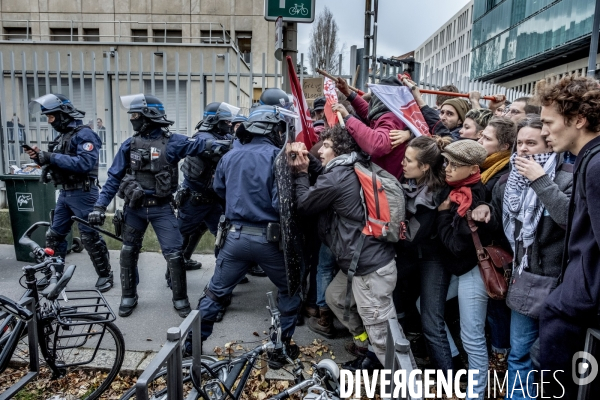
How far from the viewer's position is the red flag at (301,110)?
348 cm

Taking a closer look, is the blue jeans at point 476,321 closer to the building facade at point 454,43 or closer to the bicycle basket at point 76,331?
the bicycle basket at point 76,331

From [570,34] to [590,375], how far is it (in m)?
Answer: 20.7

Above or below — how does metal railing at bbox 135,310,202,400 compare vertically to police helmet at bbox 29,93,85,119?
below

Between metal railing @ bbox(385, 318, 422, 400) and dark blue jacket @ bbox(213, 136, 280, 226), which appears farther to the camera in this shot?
dark blue jacket @ bbox(213, 136, 280, 226)

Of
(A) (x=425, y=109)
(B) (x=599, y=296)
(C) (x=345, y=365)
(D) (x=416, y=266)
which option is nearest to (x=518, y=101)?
(A) (x=425, y=109)

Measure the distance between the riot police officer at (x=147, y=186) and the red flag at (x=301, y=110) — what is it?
1037 mm

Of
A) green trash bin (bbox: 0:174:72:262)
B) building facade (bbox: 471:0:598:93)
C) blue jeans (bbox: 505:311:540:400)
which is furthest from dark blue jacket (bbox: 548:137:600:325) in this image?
building facade (bbox: 471:0:598:93)

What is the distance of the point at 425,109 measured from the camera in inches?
149

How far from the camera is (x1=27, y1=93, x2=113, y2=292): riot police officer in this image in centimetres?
463

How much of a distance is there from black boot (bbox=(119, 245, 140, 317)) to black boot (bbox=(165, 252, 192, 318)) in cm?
36

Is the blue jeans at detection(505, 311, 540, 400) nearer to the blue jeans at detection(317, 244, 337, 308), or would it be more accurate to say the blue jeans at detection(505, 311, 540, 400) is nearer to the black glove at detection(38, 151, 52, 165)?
the blue jeans at detection(317, 244, 337, 308)

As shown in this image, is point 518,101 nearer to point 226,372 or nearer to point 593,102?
point 593,102

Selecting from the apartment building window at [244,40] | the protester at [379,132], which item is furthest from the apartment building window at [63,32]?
the protester at [379,132]

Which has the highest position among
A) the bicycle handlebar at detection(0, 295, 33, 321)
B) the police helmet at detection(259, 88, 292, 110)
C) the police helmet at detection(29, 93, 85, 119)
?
the police helmet at detection(259, 88, 292, 110)
